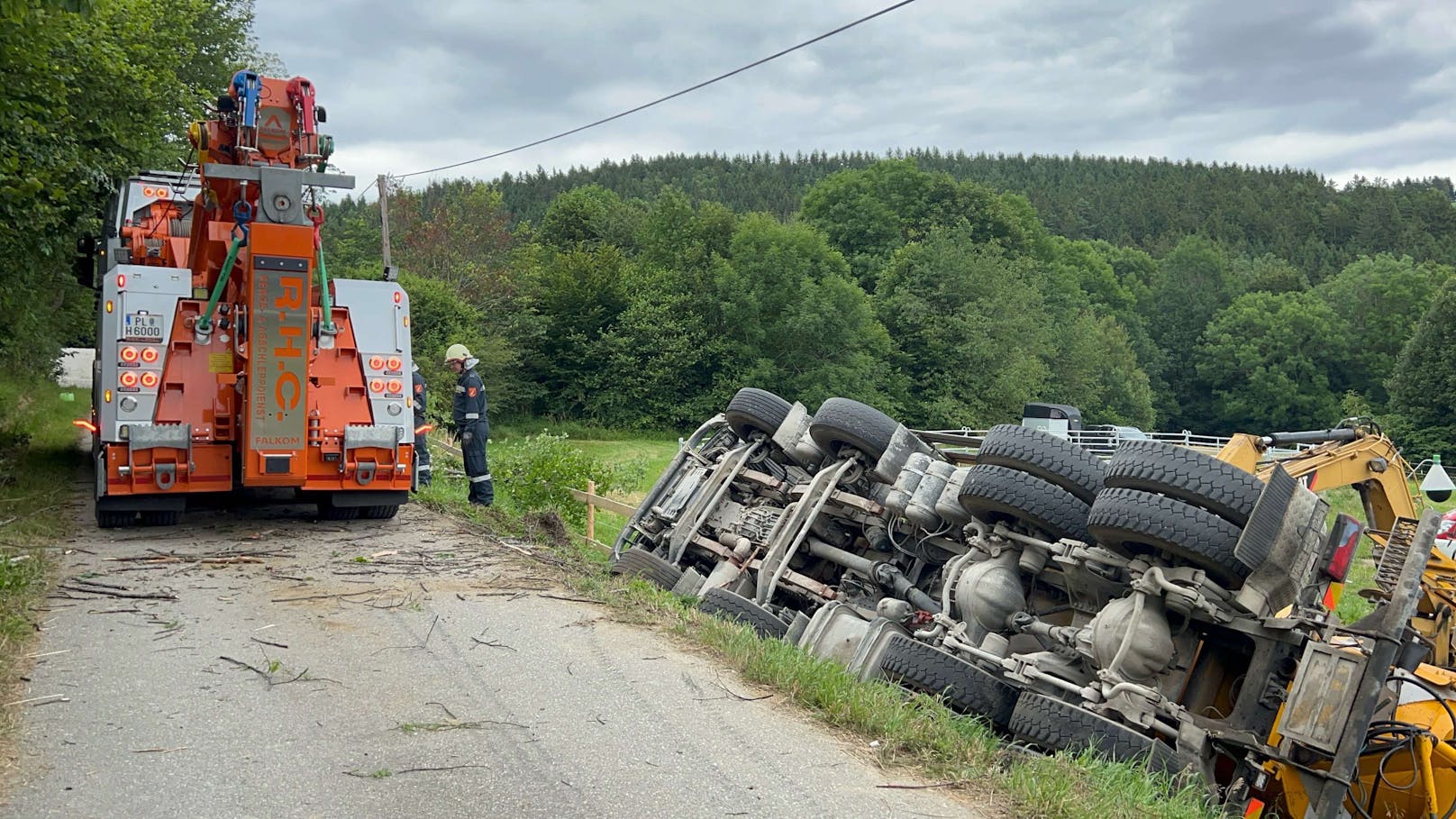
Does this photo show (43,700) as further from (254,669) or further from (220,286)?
(220,286)

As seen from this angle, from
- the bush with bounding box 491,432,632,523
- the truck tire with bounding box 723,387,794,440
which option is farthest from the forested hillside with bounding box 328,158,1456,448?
the truck tire with bounding box 723,387,794,440

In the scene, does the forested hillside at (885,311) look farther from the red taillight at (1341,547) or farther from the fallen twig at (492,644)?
the red taillight at (1341,547)

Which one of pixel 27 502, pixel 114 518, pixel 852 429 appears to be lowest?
pixel 27 502

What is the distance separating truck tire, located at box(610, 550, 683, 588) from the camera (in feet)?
Answer: 30.0

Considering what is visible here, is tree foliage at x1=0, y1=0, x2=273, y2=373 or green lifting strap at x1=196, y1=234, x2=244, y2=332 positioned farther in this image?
tree foliage at x1=0, y1=0, x2=273, y2=373

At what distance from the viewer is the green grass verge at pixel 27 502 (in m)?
5.78

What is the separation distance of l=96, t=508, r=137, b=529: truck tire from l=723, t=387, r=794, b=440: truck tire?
5.08 meters

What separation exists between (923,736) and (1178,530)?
2.03 metres

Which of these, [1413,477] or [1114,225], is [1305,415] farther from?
[1413,477]

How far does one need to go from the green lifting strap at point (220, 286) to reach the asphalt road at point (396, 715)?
2.46 metres

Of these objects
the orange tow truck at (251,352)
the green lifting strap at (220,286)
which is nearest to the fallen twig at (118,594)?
the orange tow truck at (251,352)

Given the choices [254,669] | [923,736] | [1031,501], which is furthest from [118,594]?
[1031,501]

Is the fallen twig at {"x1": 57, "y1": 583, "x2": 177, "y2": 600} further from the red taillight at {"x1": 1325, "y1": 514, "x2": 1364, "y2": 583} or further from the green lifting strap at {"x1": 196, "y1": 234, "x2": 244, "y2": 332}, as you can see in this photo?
the red taillight at {"x1": 1325, "y1": 514, "x2": 1364, "y2": 583}

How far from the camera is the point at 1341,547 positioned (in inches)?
248
